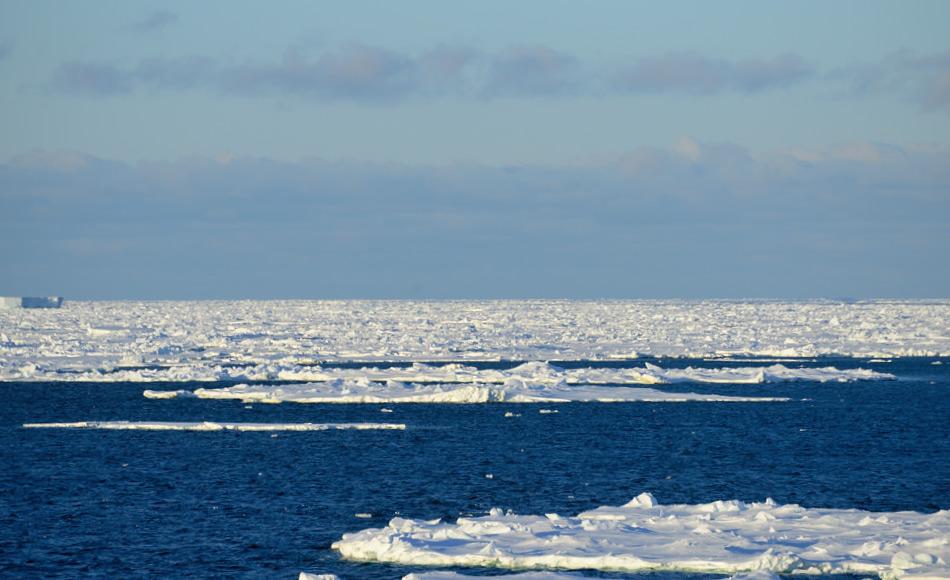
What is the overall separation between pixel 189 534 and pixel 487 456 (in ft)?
44.3

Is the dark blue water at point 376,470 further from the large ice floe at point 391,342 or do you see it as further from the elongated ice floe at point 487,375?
the large ice floe at point 391,342

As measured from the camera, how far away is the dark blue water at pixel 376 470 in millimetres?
24891

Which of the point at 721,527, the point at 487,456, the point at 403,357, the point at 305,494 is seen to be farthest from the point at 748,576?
the point at 403,357

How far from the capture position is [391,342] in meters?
91.9

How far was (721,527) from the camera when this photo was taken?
2338 cm

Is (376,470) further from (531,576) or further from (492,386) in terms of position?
(492,386)

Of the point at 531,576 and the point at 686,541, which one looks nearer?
the point at 531,576

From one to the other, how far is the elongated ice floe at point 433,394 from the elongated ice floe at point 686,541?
88.1 feet

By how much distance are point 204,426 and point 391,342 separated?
48.1 m

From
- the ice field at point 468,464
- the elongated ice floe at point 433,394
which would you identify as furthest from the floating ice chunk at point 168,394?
the ice field at point 468,464

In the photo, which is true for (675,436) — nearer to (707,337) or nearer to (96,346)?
(96,346)

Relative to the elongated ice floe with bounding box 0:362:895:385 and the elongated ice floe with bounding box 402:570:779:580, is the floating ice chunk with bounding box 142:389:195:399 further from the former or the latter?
the elongated ice floe with bounding box 402:570:779:580

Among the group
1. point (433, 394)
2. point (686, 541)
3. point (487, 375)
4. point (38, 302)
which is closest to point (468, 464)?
point (686, 541)

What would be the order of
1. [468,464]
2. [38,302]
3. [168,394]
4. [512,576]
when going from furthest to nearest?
[38,302] < [168,394] < [468,464] < [512,576]
